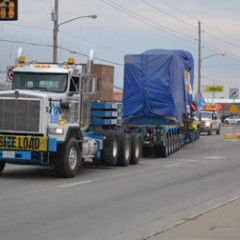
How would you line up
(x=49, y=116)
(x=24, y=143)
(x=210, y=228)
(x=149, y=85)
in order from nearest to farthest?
(x=210, y=228), (x=24, y=143), (x=49, y=116), (x=149, y=85)

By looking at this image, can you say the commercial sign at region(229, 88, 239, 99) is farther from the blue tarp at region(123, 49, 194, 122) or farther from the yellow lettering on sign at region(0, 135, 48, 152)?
the yellow lettering on sign at region(0, 135, 48, 152)

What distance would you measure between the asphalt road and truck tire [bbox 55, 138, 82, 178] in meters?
0.27

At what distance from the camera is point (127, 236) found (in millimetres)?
8383

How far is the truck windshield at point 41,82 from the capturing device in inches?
645

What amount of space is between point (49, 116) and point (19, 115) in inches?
31.3

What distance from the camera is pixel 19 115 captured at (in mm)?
15531

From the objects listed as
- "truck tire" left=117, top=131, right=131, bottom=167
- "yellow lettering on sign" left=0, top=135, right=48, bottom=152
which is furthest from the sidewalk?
"truck tire" left=117, top=131, right=131, bottom=167

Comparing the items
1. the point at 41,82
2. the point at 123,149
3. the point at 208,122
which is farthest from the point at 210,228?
the point at 208,122

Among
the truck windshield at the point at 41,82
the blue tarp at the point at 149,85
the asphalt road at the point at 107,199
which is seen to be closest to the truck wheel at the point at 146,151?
the blue tarp at the point at 149,85

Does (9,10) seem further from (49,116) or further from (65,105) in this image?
(49,116)

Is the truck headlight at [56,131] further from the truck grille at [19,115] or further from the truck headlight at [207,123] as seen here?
the truck headlight at [207,123]

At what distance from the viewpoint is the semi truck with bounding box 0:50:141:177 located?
1537 cm

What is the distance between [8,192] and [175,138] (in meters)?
15.6

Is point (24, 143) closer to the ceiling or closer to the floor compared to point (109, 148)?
closer to the ceiling
